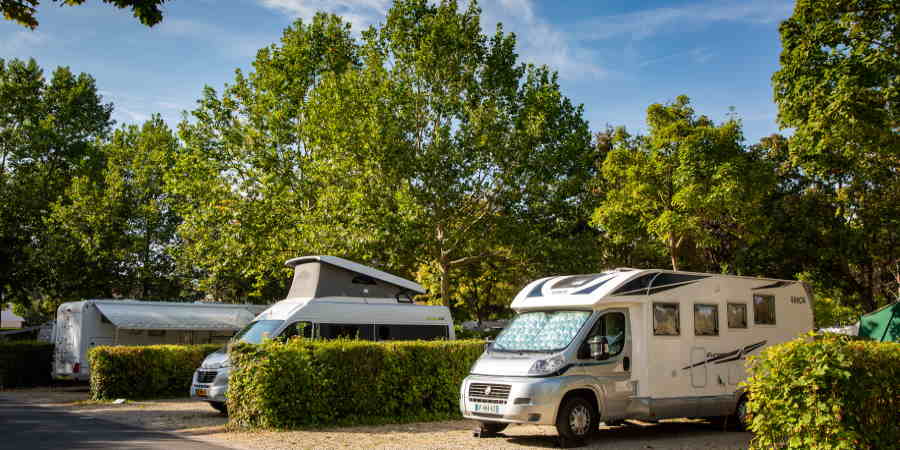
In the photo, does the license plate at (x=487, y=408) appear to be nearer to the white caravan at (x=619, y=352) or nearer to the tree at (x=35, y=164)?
the white caravan at (x=619, y=352)

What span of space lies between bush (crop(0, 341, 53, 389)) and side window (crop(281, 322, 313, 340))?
12272 millimetres

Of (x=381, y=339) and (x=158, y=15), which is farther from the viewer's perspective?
(x=381, y=339)

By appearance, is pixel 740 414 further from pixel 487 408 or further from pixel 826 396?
pixel 826 396

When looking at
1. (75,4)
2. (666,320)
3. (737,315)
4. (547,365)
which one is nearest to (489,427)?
(547,365)

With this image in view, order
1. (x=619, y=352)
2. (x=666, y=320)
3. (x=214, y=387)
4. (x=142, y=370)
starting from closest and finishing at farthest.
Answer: (x=619, y=352) < (x=666, y=320) < (x=214, y=387) < (x=142, y=370)

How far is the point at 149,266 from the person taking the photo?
33344mm

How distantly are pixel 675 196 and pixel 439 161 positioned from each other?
8.02 metres

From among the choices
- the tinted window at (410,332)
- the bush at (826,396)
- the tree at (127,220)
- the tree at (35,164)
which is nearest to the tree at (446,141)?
the tinted window at (410,332)

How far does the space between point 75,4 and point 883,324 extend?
1622 centimetres

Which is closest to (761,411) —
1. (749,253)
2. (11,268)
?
(749,253)

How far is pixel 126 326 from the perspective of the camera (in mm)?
21078

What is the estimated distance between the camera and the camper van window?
14.6 meters

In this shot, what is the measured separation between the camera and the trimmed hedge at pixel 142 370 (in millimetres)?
17953

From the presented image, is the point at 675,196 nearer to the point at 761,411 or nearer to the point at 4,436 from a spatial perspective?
the point at 761,411
